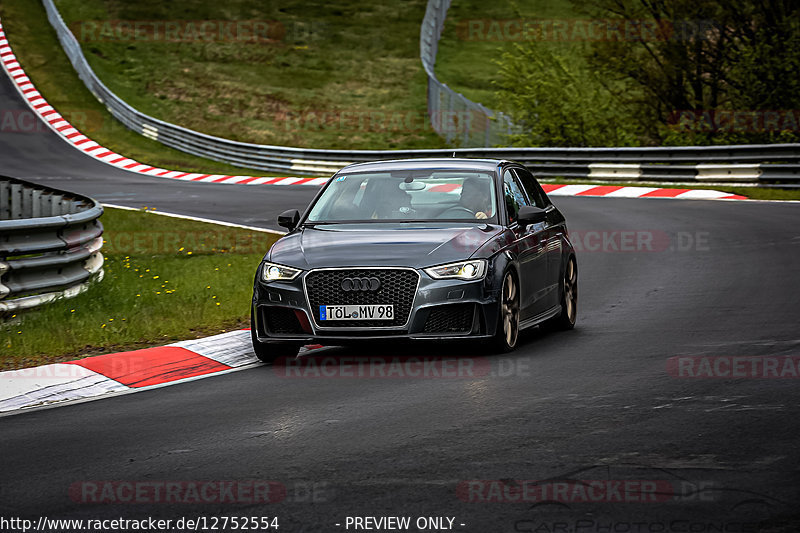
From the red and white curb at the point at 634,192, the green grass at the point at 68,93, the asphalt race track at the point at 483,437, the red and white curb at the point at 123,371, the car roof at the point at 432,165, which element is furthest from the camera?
the green grass at the point at 68,93

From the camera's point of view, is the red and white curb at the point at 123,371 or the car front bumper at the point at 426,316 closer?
the red and white curb at the point at 123,371

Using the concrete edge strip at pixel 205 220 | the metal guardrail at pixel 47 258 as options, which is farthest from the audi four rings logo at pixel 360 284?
the concrete edge strip at pixel 205 220

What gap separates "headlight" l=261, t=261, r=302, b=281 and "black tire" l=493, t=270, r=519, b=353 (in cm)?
159

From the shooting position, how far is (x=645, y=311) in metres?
12.0

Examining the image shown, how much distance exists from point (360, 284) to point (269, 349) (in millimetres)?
981

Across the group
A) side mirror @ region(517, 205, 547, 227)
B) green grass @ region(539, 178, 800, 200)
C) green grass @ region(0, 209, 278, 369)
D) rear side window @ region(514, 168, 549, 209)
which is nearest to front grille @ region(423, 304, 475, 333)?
side mirror @ region(517, 205, 547, 227)

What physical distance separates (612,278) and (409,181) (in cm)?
484

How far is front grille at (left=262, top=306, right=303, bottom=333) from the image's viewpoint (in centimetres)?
945

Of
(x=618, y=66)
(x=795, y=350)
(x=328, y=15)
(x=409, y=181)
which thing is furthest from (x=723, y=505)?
(x=328, y=15)

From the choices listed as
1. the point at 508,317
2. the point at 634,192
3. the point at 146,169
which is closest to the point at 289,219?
the point at 508,317

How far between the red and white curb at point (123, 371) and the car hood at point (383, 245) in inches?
39.5

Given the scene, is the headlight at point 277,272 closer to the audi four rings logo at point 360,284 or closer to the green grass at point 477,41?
the audi four rings logo at point 360,284

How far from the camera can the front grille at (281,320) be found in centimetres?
945

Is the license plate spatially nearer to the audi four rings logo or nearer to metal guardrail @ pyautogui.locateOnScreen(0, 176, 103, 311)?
the audi four rings logo
